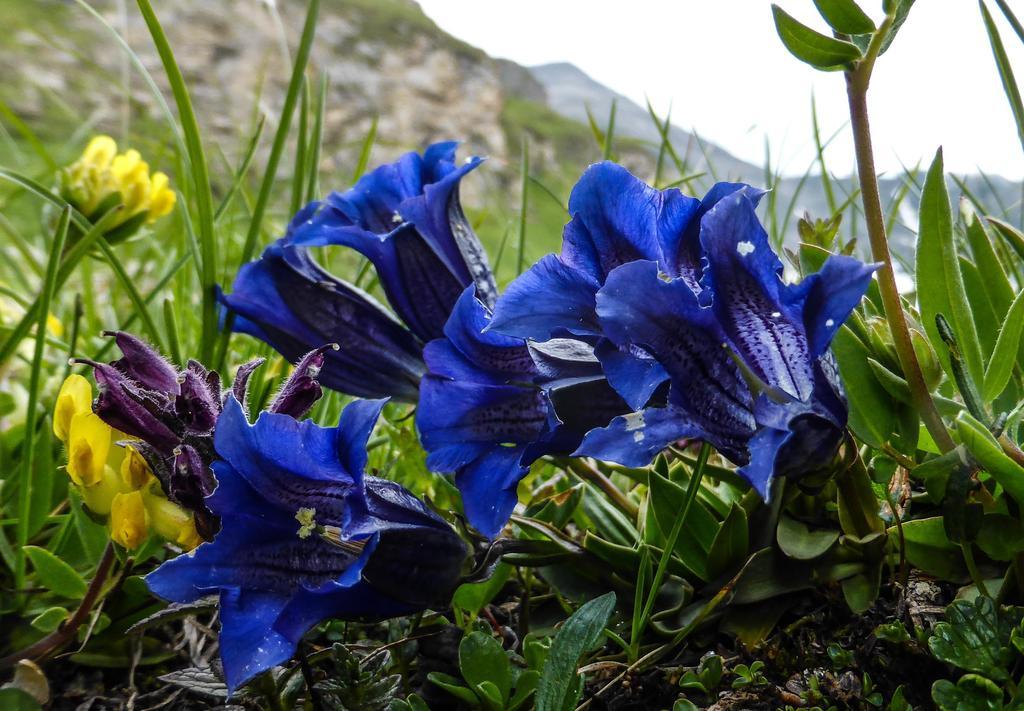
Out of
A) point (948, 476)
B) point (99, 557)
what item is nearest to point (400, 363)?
point (99, 557)

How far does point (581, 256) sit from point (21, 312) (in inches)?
66.1

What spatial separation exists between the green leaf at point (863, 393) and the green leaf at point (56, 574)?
29.3 inches

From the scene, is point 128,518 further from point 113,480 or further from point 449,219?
point 449,219

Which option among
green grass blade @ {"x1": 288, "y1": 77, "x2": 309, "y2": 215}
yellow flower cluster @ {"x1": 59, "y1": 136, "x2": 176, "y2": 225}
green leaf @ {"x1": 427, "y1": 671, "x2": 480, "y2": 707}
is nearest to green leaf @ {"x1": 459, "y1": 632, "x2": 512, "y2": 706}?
green leaf @ {"x1": 427, "y1": 671, "x2": 480, "y2": 707}

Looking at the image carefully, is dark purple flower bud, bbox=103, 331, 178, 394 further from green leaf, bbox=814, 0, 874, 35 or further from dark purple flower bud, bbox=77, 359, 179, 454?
green leaf, bbox=814, 0, 874, 35

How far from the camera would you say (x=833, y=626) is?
31.7 inches

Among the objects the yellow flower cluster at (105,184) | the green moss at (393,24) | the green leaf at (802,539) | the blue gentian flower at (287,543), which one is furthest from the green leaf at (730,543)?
the green moss at (393,24)

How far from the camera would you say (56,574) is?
0.87 metres

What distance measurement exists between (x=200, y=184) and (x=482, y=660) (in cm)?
63

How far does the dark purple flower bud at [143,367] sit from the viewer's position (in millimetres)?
746

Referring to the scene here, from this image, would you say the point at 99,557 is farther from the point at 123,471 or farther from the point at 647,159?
the point at 647,159

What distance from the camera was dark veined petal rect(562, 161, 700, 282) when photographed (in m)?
0.67

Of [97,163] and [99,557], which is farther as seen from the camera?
[97,163]

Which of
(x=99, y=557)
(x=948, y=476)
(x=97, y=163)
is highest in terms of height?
(x=97, y=163)
